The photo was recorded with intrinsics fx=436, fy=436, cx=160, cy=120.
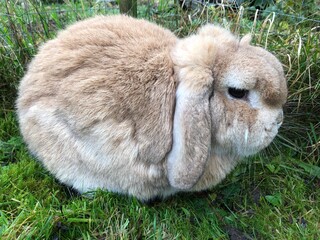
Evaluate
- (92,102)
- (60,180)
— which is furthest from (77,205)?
(92,102)

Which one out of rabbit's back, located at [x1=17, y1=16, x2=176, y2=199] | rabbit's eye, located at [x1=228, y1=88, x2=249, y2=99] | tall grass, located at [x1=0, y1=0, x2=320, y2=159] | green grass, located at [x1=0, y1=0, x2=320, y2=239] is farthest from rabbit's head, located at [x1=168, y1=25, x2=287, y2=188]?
tall grass, located at [x1=0, y1=0, x2=320, y2=159]

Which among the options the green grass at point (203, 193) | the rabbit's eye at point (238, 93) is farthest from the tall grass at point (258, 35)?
the rabbit's eye at point (238, 93)

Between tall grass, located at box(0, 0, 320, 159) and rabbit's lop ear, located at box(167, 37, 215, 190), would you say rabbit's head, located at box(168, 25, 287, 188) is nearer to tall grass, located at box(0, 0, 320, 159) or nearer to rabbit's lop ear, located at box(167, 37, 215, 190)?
rabbit's lop ear, located at box(167, 37, 215, 190)

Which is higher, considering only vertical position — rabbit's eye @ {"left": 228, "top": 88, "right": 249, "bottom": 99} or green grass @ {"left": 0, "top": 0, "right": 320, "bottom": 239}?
rabbit's eye @ {"left": 228, "top": 88, "right": 249, "bottom": 99}

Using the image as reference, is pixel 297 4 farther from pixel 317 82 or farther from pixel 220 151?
pixel 220 151

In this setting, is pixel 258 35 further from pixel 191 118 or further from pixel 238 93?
pixel 191 118

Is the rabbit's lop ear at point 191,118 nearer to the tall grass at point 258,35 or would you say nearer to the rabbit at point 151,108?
the rabbit at point 151,108
